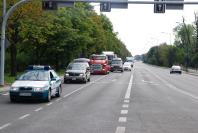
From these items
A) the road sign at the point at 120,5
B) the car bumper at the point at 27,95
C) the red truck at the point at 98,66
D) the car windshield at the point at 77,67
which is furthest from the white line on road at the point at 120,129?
the red truck at the point at 98,66

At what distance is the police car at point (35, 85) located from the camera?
68.7ft

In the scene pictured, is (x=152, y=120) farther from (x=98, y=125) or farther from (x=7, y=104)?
(x=7, y=104)

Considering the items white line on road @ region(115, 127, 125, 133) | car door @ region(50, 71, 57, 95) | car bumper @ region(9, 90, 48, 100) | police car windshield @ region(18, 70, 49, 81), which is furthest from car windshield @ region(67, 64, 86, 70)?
white line on road @ region(115, 127, 125, 133)

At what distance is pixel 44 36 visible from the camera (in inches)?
2089

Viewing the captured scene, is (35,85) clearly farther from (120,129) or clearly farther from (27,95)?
(120,129)

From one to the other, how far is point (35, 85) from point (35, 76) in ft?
5.02

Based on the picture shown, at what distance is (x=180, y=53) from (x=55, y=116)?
4624 inches

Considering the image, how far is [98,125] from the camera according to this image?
13.9m

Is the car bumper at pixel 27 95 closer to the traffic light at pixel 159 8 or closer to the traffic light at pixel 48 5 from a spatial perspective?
the traffic light at pixel 48 5

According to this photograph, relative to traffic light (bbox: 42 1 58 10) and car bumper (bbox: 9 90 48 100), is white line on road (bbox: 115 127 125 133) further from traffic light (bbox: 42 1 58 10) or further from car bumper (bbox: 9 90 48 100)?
traffic light (bbox: 42 1 58 10)

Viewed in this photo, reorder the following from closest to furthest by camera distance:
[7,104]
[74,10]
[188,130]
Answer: [188,130] → [7,104] → [74,10]

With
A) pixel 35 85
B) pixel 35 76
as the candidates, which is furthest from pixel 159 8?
pixel 35 85

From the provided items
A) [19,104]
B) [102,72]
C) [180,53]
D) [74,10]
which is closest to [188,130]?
[19,104]

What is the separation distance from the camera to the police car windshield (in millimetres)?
22391
